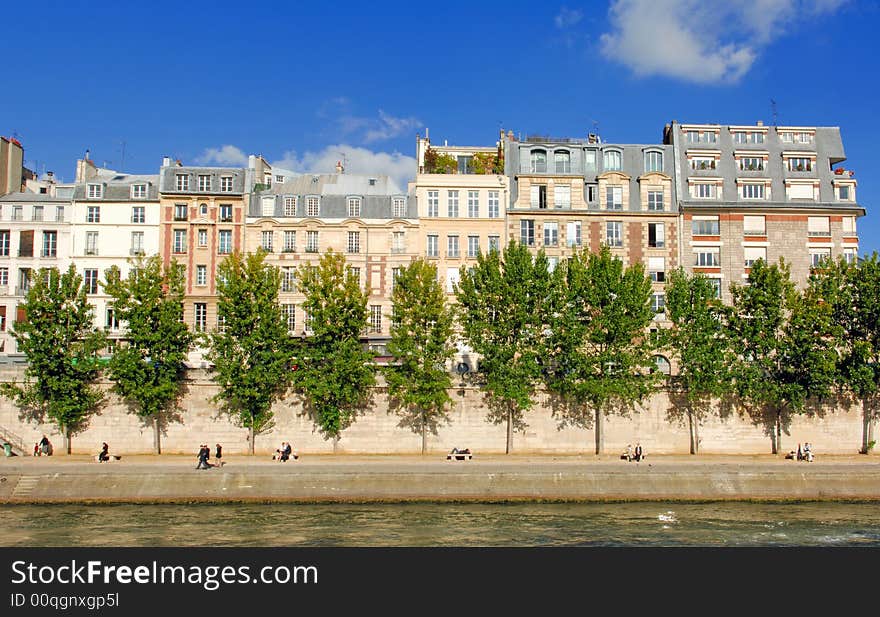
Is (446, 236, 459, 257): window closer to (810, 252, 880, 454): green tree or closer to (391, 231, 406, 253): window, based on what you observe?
(391, 231, 406, 253): window

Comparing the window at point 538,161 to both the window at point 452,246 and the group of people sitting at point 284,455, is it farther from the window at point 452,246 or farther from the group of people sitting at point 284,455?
the group of people sitting at point 284,455

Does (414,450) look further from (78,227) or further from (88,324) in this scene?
(78,227)

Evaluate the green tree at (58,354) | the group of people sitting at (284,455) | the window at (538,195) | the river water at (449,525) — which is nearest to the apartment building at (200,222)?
the green tree at (58,354)

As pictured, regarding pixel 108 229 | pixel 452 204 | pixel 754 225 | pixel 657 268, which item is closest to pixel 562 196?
pixel 452 204

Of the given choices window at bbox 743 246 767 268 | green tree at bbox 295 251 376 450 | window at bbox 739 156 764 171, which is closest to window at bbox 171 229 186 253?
green tree at bbox 295 251 376 450

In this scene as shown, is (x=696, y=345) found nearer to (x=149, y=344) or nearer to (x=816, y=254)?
(x=816, y=254)

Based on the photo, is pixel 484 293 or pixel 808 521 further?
pixel 484 293

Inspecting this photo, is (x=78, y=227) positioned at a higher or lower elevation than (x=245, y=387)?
higher

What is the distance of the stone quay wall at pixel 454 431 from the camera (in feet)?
166

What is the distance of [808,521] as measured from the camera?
1452 inches

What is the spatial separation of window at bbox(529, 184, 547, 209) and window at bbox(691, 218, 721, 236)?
34.9 ft

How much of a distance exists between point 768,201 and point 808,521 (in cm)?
3072

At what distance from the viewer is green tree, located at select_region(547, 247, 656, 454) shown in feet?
160

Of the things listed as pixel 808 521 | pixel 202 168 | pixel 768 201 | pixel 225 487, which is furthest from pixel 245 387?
pixel 768 201
